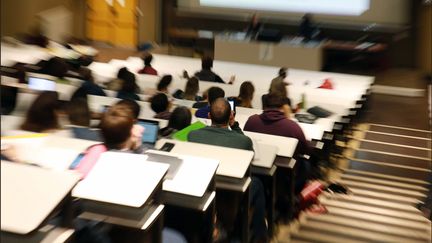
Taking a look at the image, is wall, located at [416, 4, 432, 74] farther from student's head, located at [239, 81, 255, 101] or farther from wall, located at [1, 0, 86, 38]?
wall, located at [1, 0, 86, 38]

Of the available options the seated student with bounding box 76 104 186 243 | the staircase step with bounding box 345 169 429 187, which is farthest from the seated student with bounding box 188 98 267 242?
the staircase step with bounding box 345 169 429 187

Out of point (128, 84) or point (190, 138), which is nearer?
point (190, 138)

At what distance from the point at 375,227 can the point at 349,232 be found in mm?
204

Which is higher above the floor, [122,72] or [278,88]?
[122,72]

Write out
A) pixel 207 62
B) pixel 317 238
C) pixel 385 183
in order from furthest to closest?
1. pixel 207 62
2. pixel 385 183
3. pixel 317 238

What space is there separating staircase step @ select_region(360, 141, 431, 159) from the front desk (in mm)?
1425

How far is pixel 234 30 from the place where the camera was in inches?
343

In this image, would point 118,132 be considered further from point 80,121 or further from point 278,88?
point 278,88

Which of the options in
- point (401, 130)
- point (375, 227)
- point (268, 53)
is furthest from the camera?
point (268, 53)

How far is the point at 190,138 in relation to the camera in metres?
2.84

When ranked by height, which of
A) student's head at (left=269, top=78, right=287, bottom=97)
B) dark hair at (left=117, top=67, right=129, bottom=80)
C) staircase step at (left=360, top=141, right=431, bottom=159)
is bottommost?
staircase step at (left=360, top=141, right=431, bottom=159)

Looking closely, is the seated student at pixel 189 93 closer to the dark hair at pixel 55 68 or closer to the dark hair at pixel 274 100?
the dark hair at pixel 55 68

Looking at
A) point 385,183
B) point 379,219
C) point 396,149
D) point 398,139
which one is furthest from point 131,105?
point 398,139

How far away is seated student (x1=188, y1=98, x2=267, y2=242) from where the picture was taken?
2.68 m
